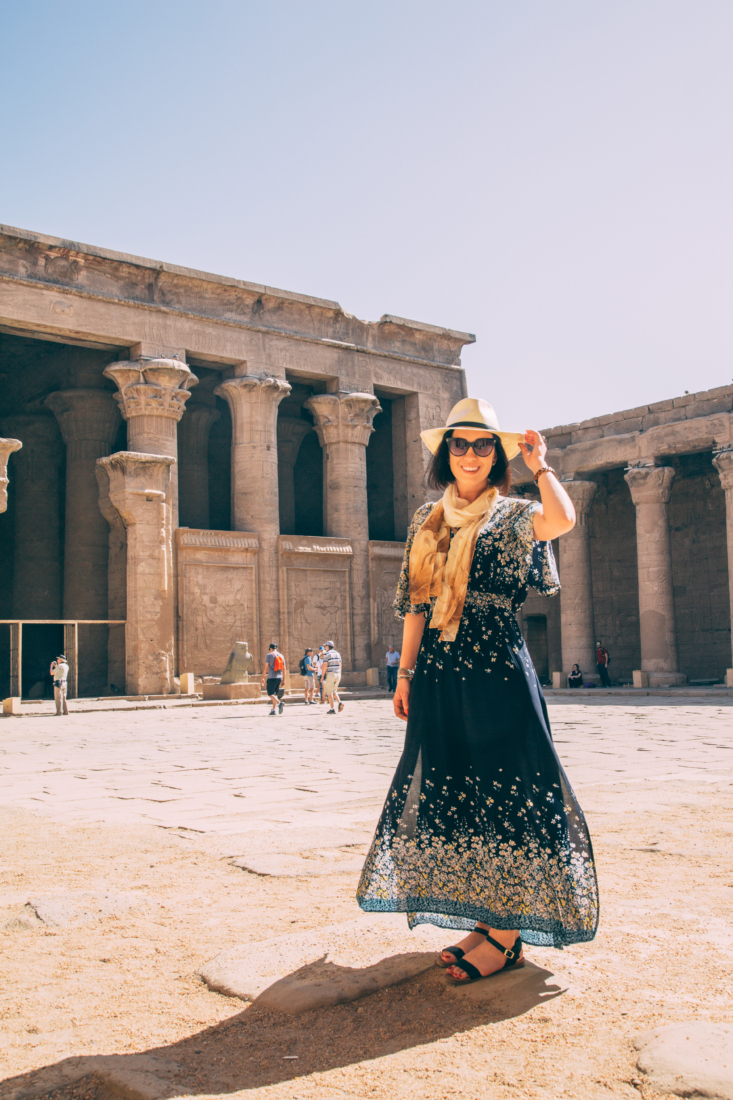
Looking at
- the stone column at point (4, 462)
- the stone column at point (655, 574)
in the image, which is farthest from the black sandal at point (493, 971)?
the stone column at point (655, 574)

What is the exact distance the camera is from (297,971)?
284 centimetres

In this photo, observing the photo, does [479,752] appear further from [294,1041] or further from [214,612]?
[214,612]

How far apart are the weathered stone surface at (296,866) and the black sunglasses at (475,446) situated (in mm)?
2050

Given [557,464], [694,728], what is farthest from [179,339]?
[694,728]

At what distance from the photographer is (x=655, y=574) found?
22.4 m

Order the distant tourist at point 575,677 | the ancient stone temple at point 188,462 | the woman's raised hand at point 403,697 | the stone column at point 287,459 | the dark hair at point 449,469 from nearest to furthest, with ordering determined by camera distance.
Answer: the woman's raised hand at point 403,697 < the dark hair at point 449,469 < the ancient stone temple at point 188,462 < the distant tourist at point 575,677 < the stone column at point 287,459

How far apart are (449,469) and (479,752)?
1.10 meters

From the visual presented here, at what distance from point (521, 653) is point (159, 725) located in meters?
12.3

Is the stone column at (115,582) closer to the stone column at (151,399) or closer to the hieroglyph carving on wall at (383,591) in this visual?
the stone column at (151,399)

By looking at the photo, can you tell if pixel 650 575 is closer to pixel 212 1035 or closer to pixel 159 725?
pixel 159 725

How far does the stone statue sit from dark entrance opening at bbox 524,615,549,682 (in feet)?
38.4

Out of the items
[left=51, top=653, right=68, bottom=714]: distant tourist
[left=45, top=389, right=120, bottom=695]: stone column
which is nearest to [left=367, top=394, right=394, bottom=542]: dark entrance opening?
[left=45, top=389, right=120, bottom=695]: stone column

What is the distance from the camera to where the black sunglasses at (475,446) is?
3322 millimetres

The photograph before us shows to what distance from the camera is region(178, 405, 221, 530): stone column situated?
26203mm
